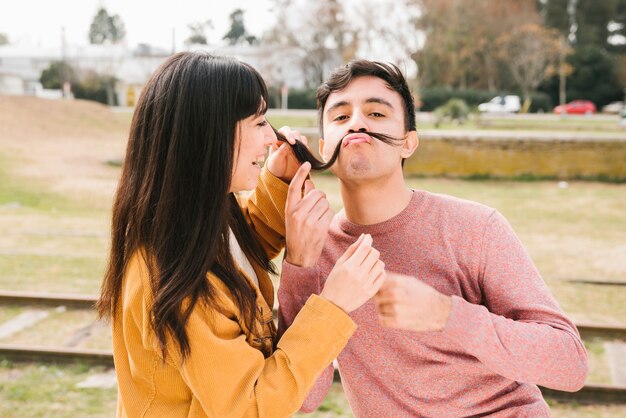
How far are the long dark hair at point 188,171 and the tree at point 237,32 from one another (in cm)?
8072

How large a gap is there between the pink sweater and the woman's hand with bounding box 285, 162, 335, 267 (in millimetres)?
49

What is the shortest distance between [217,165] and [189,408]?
0.72 metres

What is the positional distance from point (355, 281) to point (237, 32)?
8212 cm

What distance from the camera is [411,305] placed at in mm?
1788

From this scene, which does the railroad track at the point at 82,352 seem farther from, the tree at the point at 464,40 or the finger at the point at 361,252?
the tree at the point at 464,40

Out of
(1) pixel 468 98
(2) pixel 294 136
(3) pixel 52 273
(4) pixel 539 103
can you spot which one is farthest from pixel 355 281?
(4) pixel 539 103

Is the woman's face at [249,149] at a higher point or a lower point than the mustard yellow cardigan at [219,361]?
higher

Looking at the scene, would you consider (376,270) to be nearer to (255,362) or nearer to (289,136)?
(255,362)

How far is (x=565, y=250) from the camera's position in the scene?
30.6 feet

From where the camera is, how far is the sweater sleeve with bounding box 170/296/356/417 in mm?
1648

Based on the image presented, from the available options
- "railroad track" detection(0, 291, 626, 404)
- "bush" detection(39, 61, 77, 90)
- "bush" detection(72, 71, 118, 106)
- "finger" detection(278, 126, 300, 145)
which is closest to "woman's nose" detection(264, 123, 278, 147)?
"finger" detection(278, 126, 300, 145)

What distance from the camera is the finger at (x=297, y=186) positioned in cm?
217

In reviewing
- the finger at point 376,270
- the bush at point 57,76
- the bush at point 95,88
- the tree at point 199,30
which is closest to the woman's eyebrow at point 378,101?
the finger at point 376,270

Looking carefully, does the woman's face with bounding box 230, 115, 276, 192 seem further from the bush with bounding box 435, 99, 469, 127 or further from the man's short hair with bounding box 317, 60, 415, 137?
the bush with bounding box 435, 99, 469, 127
